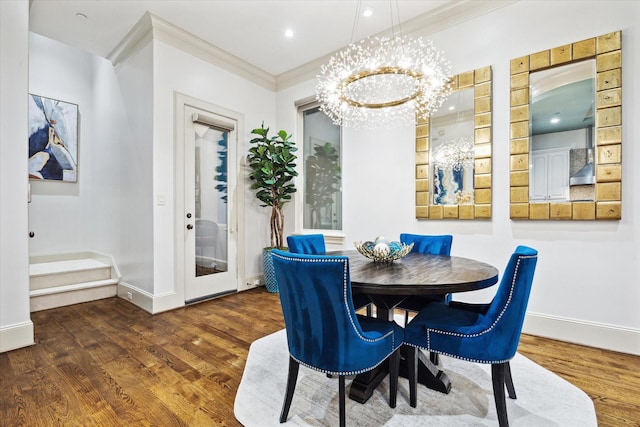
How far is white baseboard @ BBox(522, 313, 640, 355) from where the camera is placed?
2.33 metres

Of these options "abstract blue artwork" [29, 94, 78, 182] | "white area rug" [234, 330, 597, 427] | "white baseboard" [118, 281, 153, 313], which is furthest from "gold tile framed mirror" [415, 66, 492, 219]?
"abstract blue artwork" [29, 94, 78, 182]

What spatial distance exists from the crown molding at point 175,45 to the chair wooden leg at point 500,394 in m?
4.30

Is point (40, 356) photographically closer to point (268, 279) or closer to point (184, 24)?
point (268, 279)

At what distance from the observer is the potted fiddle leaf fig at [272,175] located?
4.14 meters

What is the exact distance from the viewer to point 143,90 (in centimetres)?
351

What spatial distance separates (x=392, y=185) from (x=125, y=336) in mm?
3155

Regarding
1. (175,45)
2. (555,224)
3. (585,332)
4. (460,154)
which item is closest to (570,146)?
(555,224)

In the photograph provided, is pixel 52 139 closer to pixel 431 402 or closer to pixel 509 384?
pixel 431 402

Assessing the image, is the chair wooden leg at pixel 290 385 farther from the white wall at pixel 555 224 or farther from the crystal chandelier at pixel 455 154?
the crystal chandelier at pixel 455 154

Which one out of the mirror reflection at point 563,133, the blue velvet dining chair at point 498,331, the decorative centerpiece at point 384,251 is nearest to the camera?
the blue velvet dining chair at point 498,331

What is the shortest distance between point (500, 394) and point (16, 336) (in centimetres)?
353

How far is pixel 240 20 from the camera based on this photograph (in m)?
3.36

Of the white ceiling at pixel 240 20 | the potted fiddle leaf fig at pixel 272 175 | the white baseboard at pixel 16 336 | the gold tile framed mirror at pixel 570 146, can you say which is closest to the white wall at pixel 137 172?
the white ceiling at pixel 240 20

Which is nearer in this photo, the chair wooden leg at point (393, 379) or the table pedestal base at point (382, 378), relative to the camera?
the chair wooden leg at point (393, 379)
